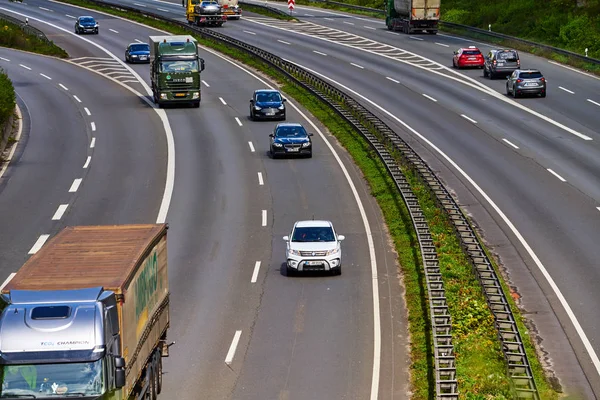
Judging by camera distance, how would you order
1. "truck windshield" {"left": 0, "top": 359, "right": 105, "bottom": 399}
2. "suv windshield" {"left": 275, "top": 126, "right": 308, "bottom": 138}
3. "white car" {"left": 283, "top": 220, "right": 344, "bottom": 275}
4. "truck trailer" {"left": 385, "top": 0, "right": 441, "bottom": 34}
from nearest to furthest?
1. "truck windshield" {"left": 0, "top": 359, "right": 105, "bottom": 399}
2. "white car" {"left": 283, "top": 220, "right": 344, "bottom": 275}
3. "suv windshield" {"left": 275, "top": 126, "right": 308, "bottom": 138}
4. "truck trailer" {"left": 385, "top": 0, "right": 441, "bottom": 34}

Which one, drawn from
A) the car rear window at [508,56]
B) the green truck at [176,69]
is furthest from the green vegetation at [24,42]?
the car rear window at [508,56]

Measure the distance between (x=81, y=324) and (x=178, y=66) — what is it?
48000mm

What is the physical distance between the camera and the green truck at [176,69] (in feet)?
211

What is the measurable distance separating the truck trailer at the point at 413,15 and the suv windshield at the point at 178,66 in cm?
3088

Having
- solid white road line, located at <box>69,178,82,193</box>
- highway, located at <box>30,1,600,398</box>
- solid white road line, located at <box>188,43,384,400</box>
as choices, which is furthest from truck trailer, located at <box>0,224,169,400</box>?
solid white road line, located at <box>69,178,82,193</box>

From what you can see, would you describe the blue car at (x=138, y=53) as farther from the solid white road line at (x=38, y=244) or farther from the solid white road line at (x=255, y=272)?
the solid white road line at (x=255, y=272)

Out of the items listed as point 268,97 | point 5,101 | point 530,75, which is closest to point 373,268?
point 268,97

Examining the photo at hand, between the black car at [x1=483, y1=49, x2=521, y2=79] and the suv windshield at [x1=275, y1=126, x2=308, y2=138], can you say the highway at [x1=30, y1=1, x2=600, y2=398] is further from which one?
the suv windshield at [x1=275, y1=126, x2=308, y2=138]

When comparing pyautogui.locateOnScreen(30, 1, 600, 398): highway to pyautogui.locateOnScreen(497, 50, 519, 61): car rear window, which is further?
pyautogui.locateOnScreen(497, 50, 519, 61): car rear window

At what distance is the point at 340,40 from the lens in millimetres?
92562

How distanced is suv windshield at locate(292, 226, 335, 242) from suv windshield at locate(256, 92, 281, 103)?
90.1 feet

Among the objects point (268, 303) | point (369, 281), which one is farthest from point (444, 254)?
point (268, 303)

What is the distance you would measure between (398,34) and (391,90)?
2760 cm

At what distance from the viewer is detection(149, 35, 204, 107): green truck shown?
64250 millimetres
